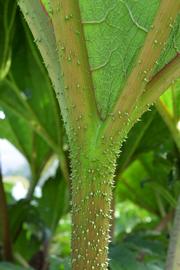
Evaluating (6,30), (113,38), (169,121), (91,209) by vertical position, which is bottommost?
(91,209)

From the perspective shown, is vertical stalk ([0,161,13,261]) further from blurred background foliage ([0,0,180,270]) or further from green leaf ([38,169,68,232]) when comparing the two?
green leaf ([38,169,68,232])

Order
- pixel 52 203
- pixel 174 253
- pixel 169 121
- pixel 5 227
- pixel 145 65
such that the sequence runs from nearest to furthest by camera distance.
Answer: pixel 145 65 → pixel 174 253 → pixel 169 121 → pixel 5 227 → pixel 52 203

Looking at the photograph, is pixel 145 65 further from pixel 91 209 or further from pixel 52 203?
pixel 52 203

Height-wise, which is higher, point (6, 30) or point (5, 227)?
point (6, 30)

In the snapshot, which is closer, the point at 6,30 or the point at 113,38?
the point at 113,38

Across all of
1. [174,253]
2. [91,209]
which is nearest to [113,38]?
[91,209]

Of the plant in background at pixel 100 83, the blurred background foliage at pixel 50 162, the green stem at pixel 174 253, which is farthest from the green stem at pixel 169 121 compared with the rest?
the plant in background at pixel 100 83

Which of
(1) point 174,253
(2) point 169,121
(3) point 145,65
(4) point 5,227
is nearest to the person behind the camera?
(3) point 145,65

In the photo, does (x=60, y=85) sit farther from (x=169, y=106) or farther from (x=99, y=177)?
(x=169, y=106)
